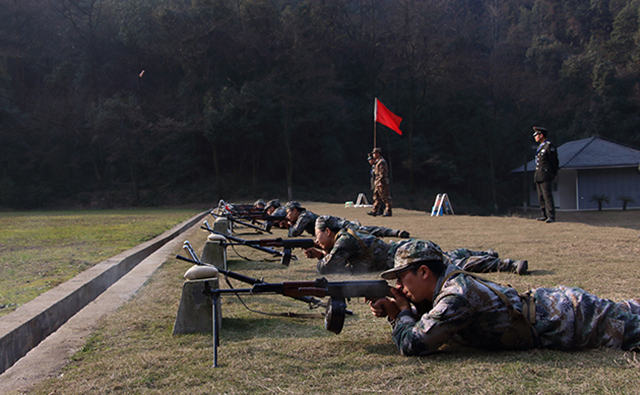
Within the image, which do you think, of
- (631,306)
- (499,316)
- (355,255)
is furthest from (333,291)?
(355,255)

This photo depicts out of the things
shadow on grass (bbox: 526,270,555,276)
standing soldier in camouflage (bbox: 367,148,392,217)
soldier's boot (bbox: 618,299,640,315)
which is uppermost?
standing soldier in camouflage (bbox: 367,148,392,217)

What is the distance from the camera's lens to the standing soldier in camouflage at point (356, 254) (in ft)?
18.2

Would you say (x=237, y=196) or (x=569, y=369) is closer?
(x=569, y=369)

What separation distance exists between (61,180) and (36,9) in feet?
41.4

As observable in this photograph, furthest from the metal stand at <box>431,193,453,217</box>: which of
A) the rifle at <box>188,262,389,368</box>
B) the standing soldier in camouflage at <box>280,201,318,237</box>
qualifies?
the rifle at <box>188,262,389,368</box>

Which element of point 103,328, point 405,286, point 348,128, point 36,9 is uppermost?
point 36,9

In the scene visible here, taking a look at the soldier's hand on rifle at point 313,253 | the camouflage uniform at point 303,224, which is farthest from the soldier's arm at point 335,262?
the camouflage uniform at point 303,224

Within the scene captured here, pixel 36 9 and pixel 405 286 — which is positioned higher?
pixel 36 9

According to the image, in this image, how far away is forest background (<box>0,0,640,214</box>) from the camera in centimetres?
3203

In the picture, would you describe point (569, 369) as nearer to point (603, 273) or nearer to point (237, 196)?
point (603, 273)

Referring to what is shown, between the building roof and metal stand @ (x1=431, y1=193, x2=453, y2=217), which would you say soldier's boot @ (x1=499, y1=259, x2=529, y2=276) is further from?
the building roof

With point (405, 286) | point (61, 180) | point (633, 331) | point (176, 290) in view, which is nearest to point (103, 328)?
point (176, 290)

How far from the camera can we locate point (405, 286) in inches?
121

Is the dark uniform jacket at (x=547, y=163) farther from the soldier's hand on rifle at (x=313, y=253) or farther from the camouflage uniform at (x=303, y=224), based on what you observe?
the soldier's hand on rifle at (x=313, y=253)
